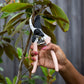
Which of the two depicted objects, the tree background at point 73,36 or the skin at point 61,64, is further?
the tree background at point 73,36

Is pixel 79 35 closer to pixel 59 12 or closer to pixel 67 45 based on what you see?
pixel 67 45

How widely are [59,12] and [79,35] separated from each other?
172cm

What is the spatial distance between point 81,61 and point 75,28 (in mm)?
637

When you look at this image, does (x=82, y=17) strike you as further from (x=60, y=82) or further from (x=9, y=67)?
(x=9, y=67)

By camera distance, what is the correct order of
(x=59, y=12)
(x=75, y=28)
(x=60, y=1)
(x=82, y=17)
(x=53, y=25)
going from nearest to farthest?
(x=59, y=12) → (x=53, y=25) → (x=60, y=1) → (x=75, y=28) → (x=82, y=17)

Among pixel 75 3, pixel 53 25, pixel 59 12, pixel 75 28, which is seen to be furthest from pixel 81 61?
pixel 59 12

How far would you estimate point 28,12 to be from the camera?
755 millimetres

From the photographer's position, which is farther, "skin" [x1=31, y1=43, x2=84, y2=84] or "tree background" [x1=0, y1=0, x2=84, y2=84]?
"tree background" [x1=0, y1=0, x2=84, y2=84]

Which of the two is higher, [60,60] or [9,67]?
[60,60]

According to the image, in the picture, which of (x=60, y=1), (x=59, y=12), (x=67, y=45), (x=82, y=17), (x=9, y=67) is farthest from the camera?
(x=82, y=17)

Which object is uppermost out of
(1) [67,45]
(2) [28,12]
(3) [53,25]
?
(2) [28,12]

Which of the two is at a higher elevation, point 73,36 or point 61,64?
point 61,64

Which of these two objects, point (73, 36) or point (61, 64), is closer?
point (61, 64)

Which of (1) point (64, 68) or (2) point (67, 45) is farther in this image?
(2) point (67, 45)
